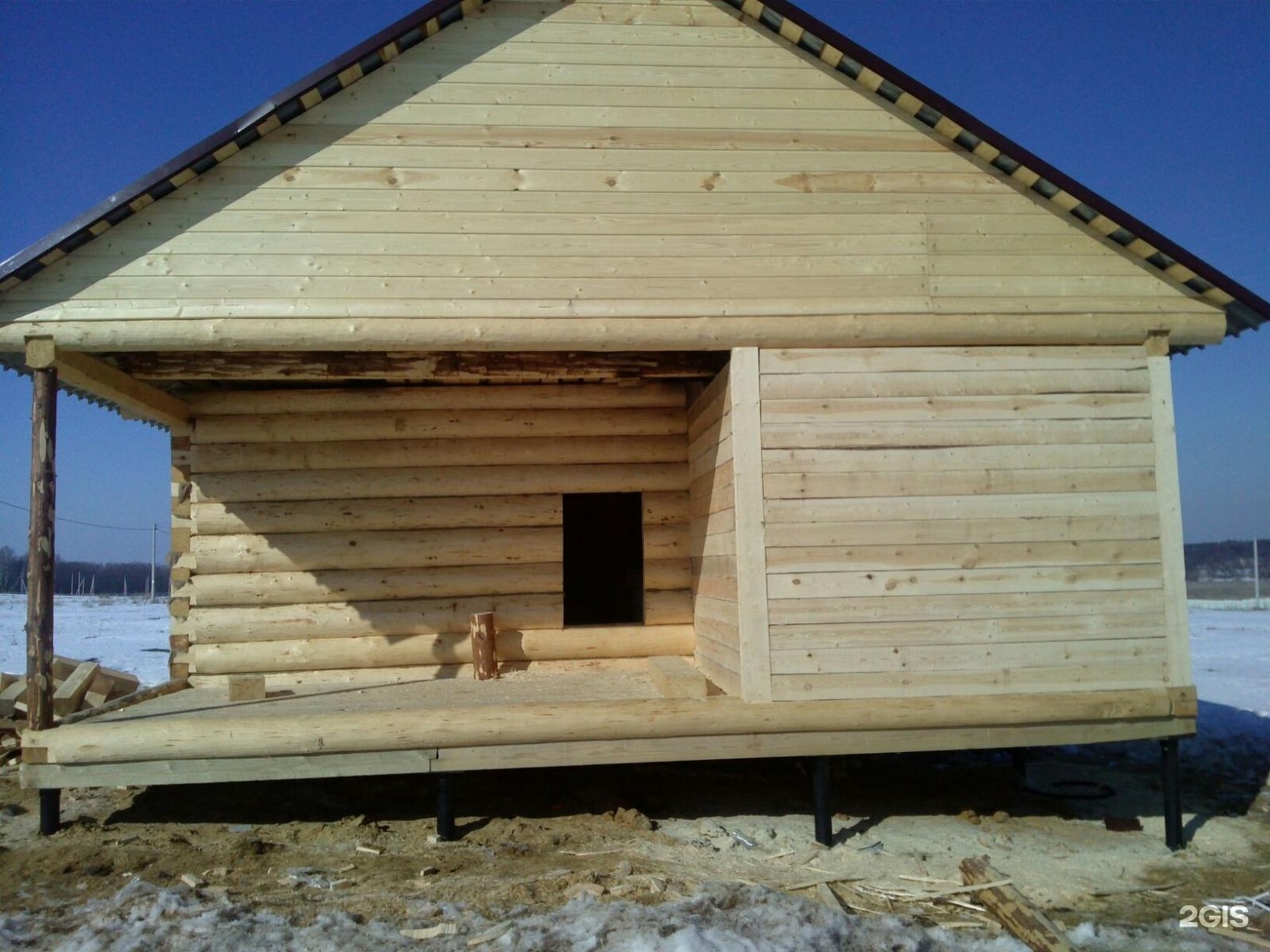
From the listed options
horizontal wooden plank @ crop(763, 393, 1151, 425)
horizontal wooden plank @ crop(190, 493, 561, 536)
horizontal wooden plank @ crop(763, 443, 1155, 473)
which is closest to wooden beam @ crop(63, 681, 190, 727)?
horizontal wooden plank @ crop(190, 493, 561, 536)

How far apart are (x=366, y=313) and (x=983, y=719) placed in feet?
18.4

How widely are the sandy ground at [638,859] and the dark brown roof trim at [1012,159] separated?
14.6 ft

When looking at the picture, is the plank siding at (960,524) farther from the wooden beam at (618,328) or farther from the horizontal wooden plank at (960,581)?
the wooden beam at (618,328)

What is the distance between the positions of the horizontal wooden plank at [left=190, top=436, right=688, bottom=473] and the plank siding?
259cm

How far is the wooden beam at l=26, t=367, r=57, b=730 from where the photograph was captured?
675 cm

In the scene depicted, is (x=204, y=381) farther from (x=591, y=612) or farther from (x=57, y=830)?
(x=591, y=612)

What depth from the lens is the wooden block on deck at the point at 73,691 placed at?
9.63 meters

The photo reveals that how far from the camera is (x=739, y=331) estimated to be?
23.6 feet

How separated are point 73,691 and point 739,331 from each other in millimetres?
7846

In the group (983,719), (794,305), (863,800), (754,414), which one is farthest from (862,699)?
(794,305)

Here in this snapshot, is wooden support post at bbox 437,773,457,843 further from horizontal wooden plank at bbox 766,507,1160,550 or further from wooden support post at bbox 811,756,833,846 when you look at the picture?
horizontal wooden plank at bbox 766,507,1160,550

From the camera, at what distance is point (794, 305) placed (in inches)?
286

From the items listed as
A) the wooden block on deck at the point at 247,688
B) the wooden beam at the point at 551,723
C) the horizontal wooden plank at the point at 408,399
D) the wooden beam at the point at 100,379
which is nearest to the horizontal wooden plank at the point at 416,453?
the horizontal wooden plank at the point at 408,399

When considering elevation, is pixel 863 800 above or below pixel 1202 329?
below
